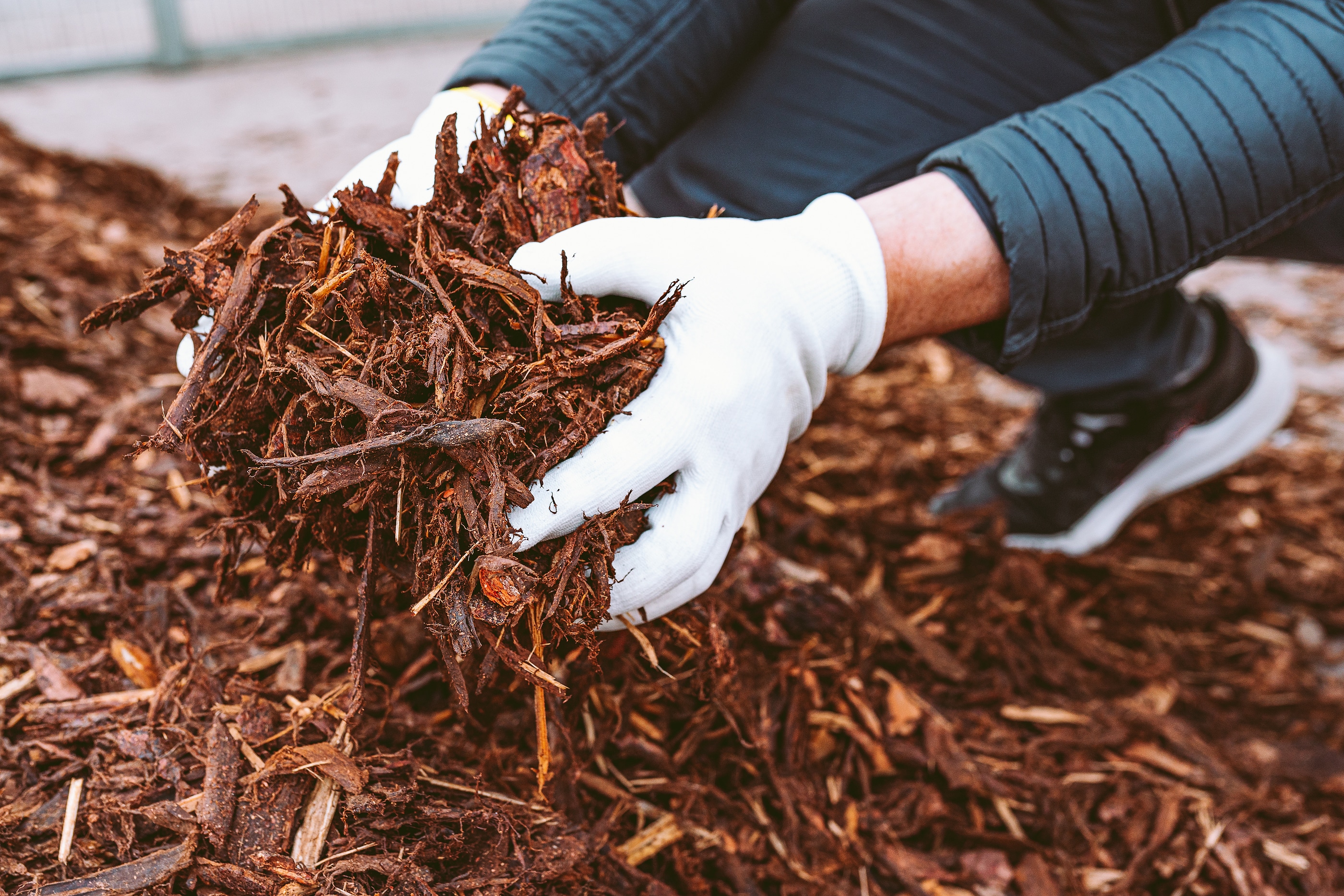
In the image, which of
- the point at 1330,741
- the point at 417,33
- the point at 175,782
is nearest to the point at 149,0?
the point at 417,33

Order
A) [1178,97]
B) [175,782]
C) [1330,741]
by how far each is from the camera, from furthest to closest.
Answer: [1330,741] → [1178,97] → [175,782]

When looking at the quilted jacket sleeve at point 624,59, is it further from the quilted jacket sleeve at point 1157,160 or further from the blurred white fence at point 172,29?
the blurred white fence at point 172,29

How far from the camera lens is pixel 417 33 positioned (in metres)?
6.85

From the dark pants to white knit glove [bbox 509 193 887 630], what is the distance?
0.68 metres

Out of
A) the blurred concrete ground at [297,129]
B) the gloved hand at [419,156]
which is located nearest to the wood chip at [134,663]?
the gloved hand at [419,156]

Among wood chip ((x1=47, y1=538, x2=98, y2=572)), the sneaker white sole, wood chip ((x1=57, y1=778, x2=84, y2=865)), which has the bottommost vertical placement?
the sneaker white sole

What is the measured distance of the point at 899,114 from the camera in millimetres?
1878

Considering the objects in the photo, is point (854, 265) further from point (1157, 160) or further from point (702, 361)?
point (1157, 160)

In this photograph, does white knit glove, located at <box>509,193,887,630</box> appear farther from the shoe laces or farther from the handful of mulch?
the shoe laces

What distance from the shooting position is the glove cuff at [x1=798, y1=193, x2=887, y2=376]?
126cm

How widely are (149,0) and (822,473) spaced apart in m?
6.04

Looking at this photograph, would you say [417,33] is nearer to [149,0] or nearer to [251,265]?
[149,0]

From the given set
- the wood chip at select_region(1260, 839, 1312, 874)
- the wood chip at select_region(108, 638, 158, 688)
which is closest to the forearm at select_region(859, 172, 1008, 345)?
the wood chip at select_region(1260, 839, 1312, 874)

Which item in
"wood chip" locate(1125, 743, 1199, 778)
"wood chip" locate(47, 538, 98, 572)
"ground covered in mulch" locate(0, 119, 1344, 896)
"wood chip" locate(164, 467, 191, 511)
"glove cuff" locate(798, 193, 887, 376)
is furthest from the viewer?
"wood chip" locate(164, 467, 191, 511)
